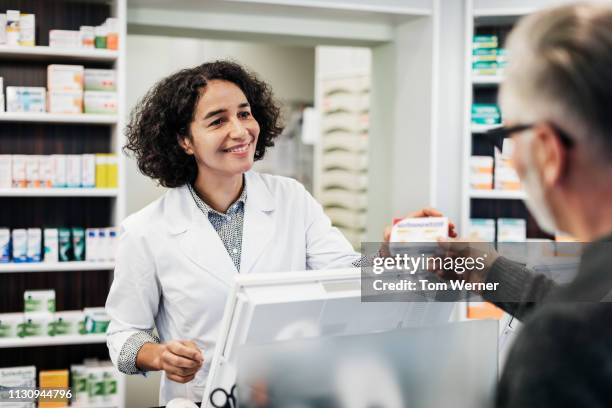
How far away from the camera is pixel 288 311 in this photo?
117 centimetres

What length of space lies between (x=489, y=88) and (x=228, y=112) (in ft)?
9.38

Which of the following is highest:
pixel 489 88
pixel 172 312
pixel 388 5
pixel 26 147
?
pixel 388 5

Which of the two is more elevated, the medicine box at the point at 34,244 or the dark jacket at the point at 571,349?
the dark jacket at the point at 571,349

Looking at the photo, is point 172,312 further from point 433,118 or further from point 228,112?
point 433,118

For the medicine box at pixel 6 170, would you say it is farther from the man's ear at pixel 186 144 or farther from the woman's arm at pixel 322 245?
the woman's arm at pixel 322 245

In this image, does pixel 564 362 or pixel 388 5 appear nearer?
pixel 564 362

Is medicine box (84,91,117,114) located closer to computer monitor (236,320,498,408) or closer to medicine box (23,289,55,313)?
medicine box (23,289,55,313)

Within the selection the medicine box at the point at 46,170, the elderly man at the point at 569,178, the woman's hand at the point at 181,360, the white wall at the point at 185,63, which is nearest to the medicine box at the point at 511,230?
the white wall at the point at 185,63

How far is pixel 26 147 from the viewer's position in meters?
3.88

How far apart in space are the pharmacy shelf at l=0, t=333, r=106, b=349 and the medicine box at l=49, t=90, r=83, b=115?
3.94ft

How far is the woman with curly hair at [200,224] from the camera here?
1842 mm

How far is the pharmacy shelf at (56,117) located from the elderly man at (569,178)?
310 cm

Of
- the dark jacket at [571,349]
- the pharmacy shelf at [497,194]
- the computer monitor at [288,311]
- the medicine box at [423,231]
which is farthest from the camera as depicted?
the pharmacy shelf at [497,194]

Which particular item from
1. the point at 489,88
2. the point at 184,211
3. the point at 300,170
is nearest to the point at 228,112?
the point at 184,211
